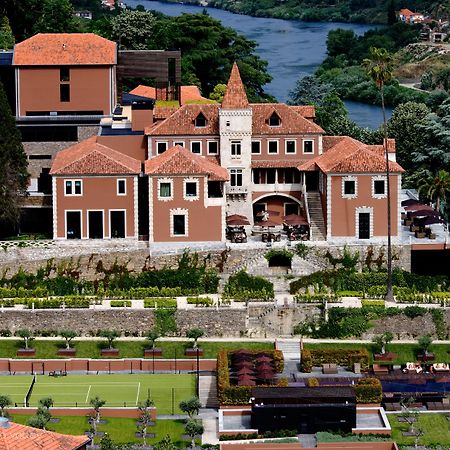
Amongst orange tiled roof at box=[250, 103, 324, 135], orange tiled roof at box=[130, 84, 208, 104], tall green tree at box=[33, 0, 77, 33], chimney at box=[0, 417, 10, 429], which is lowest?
chimney at box=[0, 417, 10, 429]

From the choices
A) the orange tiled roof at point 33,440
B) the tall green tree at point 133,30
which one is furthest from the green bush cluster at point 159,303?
the tall green tree at point 133,30

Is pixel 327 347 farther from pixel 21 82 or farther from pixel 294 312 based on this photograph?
pixel 21 82

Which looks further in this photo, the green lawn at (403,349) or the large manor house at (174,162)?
the large manor house at (174,162)

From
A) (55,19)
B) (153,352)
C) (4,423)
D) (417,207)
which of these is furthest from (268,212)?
(55,19)

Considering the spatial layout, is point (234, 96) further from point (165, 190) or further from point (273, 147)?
point (165, 190)

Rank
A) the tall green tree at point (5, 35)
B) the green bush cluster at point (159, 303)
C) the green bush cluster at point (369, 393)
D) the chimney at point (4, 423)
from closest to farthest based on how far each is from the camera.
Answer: the chimney at point (4, 423) → the green bush cluster at point (369, 393) → the green bush cluster at point (159, 303) → the tall green tree at point (5, 35)

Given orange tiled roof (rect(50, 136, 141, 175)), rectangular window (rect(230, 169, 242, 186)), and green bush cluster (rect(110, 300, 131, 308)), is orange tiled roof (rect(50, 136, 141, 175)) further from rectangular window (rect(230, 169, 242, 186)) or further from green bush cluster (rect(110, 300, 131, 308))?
green bush cluster (rect(110, 300, 131, 308))

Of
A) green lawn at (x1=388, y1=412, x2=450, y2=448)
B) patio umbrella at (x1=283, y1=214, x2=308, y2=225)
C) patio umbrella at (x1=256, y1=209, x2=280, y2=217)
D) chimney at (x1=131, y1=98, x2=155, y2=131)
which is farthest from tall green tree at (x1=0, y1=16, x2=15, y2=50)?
green lawn at (x1=388, y1=412, x2=450, y2=448)

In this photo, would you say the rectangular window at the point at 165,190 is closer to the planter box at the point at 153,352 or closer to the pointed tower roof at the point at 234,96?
the pointed tower roof at the point at 234,96
